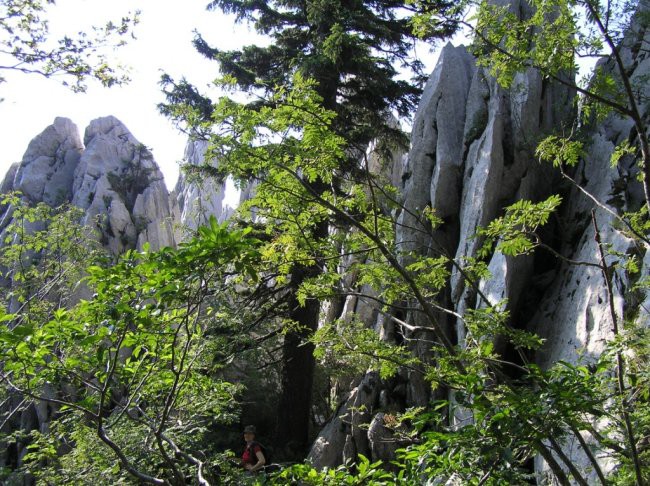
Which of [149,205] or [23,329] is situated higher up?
[149,205]

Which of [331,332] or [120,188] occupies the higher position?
[120,188]

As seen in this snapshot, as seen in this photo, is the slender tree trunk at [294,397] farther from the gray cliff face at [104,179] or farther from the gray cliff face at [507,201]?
the gray cliff face at [104,179]

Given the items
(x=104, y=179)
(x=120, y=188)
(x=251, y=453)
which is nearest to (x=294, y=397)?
(x=251, y=453)

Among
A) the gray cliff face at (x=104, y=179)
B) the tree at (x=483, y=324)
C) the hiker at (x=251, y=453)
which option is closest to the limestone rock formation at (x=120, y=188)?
the gray cliff face at (x=104, y=179)

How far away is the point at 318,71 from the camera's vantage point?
10898mm

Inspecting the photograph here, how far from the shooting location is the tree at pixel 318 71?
10609 mm

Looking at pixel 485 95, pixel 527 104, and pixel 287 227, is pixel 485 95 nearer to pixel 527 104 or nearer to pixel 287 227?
pixel 527 104

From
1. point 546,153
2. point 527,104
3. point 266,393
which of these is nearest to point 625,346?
point 546,153

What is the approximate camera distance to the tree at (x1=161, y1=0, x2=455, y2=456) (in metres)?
10.6

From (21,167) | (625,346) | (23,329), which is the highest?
(21,167)

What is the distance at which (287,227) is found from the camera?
4.07 m

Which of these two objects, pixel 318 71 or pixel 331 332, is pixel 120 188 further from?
pixel 331 332

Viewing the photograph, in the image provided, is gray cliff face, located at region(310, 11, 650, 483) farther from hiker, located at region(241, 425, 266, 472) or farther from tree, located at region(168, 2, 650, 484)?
tree, located at region(168, 2, 650, 484)

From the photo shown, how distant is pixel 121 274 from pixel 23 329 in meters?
0.52
